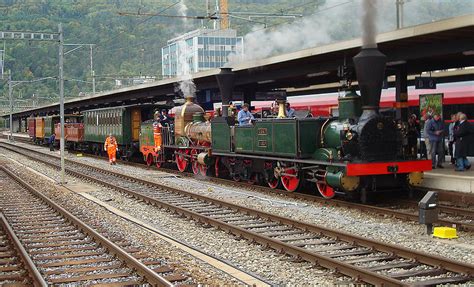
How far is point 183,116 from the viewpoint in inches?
818

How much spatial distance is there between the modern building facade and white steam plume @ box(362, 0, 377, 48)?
10.5 m

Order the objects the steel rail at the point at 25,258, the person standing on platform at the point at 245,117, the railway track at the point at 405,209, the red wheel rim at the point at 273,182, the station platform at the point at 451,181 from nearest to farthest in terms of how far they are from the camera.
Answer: the steel rail at the point at 25,258 → the railway track at the point at 405,209 → the station platform at the point at 451,181 → the red wheel rim at the point at 273,182 → the person standing on platform at the point at 245,117

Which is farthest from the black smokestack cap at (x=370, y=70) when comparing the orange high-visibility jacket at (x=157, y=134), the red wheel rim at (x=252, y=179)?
the orange high-visibility jacket at (x=157, y=134)

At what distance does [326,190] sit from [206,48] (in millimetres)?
12890

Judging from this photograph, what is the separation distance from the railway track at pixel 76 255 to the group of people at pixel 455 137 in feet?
30.5

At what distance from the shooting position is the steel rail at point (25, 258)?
660cm

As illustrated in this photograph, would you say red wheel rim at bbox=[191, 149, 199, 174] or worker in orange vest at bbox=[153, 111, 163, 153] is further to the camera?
worker in orange vest at bbox=[153, 111, 163, 153]

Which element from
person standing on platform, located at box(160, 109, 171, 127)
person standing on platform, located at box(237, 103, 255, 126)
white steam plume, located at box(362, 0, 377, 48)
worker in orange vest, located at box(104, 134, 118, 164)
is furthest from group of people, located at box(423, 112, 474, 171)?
worker in orange vest, located at box(104, 134, 118, 164)

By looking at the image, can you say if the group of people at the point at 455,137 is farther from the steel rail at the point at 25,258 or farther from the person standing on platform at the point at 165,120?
the steel rail at the point at 25,258

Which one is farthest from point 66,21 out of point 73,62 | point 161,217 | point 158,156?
point 161,217

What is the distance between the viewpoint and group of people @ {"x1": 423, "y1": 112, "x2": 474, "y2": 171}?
565 inches

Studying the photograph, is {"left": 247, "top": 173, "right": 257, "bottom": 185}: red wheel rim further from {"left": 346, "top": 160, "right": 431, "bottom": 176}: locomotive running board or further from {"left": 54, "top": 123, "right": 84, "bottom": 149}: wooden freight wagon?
{"left": 54, "top": 123, "right": 84, "bottom": 149}: wooden freight wagon

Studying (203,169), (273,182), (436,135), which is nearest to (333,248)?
(273,182)

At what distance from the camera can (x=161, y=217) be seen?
38.2 feet
